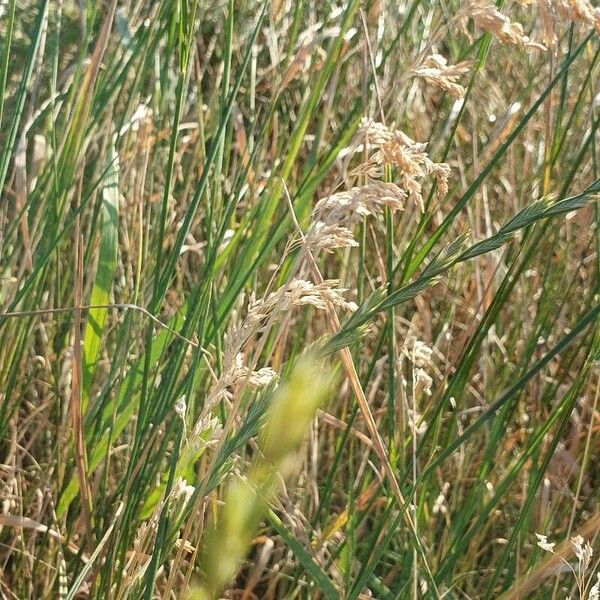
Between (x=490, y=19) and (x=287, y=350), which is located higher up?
(x=490, y=19)

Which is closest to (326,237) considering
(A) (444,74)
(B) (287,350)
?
(A) (444,74)

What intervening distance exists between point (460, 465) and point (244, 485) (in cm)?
88

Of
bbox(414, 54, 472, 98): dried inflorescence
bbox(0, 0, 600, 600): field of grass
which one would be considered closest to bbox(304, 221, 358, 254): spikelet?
bbox(0, 0, 600, 600): field of grass

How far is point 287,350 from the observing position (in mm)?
1425

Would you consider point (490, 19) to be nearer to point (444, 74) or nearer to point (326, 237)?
point (444, 74)

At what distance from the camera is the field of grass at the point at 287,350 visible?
58 cm

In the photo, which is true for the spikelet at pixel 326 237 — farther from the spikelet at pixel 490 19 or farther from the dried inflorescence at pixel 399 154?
the spikelet at pixel 490 19

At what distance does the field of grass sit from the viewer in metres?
0.58

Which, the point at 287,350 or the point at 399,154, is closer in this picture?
the point at 399,154

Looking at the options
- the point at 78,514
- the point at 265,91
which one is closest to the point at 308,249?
the point at 78,514

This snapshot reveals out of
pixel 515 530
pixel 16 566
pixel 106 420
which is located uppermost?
pixel 515 530

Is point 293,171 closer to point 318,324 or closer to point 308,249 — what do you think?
point 318,324

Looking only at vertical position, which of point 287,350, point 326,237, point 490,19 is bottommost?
point 287,350

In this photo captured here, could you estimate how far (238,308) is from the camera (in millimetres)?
1194
